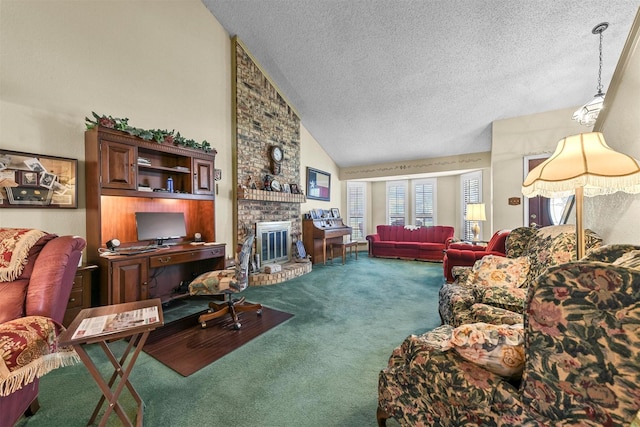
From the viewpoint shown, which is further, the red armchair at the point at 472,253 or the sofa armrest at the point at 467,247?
the sofa armrest at the point at 467,247

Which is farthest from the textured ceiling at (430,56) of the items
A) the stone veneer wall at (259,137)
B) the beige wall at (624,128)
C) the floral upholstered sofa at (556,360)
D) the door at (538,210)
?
the floral upholstered sofa at (556,360)

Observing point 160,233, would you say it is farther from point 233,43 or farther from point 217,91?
point 233,43

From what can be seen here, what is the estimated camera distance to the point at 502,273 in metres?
2.24

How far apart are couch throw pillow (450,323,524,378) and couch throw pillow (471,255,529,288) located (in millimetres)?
1404

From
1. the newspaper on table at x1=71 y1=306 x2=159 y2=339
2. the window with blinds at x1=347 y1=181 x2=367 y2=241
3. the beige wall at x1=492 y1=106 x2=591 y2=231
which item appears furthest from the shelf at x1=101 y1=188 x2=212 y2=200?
the beige wall at x1=492 y1=106 x2=591 y2=231

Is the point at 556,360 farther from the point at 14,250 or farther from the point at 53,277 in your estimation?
the point at 14,250

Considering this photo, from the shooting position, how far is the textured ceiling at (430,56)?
3330 millimetres

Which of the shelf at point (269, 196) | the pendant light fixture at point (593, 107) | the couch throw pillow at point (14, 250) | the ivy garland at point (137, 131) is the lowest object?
the couch throw pillow at point (14, 250)

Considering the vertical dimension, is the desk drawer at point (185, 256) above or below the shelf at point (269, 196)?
below

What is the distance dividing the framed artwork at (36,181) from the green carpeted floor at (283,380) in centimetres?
150

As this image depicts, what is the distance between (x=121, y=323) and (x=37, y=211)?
206 cm

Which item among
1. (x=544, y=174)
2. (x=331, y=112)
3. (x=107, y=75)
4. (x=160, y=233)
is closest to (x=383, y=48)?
(x=331, y=112)

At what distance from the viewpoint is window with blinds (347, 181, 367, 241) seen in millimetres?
8102

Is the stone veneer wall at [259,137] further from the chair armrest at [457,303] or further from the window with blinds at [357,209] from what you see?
the chair armrest at [457,303]
